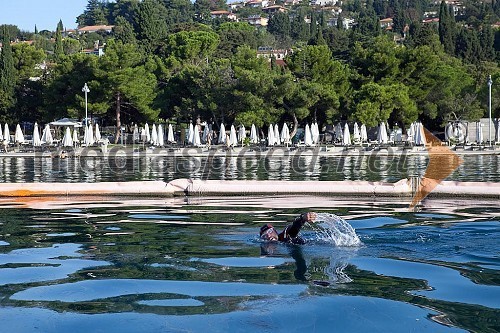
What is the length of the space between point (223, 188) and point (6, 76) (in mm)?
50004

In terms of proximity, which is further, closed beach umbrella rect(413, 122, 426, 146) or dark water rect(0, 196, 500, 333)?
closed beach umbrella rect(413, 122, 426, 146)

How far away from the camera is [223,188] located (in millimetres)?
17281

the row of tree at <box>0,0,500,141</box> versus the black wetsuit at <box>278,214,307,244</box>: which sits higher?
the row of tree at <box>0,0,500,141</box>

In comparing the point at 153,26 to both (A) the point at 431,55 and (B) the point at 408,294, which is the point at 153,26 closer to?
(A) the point at 431,55

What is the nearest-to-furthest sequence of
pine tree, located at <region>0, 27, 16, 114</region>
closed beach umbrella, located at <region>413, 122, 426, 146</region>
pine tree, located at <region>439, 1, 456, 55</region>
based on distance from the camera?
1. closed beach umbrella, located at <region>413, 122, 426, 146</region>
2. pine tree, located at <region>0, 27, 16, 114</region>
3. pine tree, located at <region>439, 1, 456, 55</region>

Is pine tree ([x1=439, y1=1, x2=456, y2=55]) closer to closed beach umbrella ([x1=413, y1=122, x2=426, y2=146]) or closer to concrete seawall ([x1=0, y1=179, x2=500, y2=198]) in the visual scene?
closed beach umbrella ([x1=413, y1=122, x2=426, y2=146])

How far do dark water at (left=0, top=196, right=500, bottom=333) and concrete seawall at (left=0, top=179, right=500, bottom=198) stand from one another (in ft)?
7.79

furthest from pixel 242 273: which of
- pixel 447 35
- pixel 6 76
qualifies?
pixel 447 35

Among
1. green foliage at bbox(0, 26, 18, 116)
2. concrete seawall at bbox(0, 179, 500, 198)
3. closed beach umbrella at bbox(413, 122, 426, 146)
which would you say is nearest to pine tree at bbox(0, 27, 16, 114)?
green foliage at bbox(0, 26, 18, 116)

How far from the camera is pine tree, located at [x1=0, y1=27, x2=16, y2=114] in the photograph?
205ft

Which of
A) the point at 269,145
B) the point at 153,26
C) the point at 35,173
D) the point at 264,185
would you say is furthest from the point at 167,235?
the point at 153,26

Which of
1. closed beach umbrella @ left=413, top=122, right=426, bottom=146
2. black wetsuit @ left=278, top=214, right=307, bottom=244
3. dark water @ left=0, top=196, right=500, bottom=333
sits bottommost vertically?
dark water @ left=0, top=196, right=500, bottom=333

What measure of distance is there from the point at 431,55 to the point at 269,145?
55.6 ft

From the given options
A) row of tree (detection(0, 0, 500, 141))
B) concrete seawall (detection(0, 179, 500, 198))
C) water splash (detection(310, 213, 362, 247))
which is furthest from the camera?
row of tree (detection(0, 0, 500, 141))
